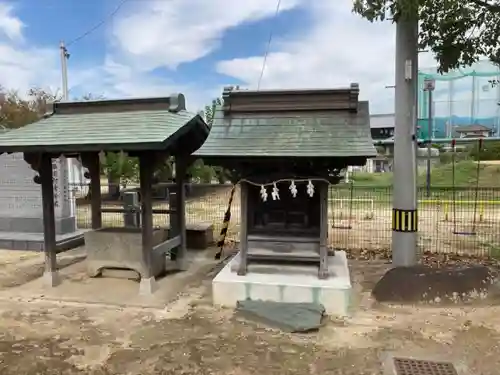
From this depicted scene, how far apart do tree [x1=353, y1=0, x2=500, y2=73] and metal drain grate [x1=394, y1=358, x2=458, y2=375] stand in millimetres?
3953

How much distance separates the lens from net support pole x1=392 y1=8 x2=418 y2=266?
6836mm

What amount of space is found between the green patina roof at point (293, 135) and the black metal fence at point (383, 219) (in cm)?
404

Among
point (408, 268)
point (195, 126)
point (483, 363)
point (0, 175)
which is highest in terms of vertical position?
point (195, 126)

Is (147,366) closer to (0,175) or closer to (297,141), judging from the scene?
(297,141)

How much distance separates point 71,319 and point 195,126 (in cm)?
329

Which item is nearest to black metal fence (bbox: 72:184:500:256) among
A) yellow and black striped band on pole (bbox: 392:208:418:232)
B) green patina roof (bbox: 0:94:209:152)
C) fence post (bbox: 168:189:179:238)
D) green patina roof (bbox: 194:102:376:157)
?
yellow and black striped band on pole (bbox: 392:208:418:232)

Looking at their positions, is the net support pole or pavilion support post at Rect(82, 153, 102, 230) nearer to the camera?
the net support pole

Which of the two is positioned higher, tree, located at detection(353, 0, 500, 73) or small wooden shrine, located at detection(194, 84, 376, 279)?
tree, located at detection(353, 0, 500, 73)

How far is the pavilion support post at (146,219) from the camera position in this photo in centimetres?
619

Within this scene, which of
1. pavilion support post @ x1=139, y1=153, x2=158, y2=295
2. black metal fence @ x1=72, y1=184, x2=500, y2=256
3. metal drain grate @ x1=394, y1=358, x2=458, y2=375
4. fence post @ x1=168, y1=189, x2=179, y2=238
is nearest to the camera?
metal drain grate @ x1=394, y1=358, x2=458, y2=375

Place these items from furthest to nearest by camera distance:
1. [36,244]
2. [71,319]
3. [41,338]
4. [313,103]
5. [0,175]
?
1. [0,175]
2. [36,244]
3. [313,103]
4. [71,319]
5. [41,338]

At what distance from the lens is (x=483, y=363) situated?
4.02 metres

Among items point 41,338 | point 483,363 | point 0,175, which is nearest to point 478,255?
point 483,363

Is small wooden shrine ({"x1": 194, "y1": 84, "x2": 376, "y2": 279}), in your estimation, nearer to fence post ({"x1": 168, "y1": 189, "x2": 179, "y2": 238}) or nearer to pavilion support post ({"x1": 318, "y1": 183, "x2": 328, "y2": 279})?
pavilion support post ({"x1": 318, "y1": 183, "x2": 328, "y2": 279})
